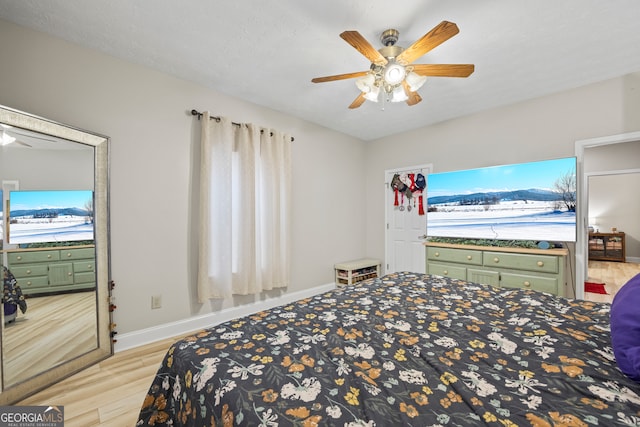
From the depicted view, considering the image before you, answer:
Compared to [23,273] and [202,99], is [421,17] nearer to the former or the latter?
Answer: [202,99]

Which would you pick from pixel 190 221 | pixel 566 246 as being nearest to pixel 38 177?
pixel 190 221

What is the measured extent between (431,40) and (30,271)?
303cm

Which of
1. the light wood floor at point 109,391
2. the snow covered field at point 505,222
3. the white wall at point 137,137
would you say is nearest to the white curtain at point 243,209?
the white wall at point 137,137

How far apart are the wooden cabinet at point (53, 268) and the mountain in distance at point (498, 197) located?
12.6 feet

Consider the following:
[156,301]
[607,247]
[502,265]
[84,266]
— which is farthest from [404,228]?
[607,247]

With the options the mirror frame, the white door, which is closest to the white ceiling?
the mirror frame

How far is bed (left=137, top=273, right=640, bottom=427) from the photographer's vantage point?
2.49ft

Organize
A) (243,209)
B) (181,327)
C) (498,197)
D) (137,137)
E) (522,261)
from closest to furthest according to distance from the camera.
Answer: (137,137), (181,327), (522,261), (243,209), (498,197)

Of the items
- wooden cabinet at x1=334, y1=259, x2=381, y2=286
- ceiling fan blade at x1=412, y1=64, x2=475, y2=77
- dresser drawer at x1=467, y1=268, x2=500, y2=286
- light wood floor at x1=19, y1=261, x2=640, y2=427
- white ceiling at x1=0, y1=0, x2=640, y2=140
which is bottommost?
light wood floor at x1=19, y1=261, x2=640, y2=427

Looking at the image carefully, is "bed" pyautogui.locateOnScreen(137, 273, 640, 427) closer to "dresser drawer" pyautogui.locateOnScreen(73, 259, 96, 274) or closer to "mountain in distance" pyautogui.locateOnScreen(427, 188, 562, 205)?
"dresser drawer" pyautogui.locateOnScreen(73, 259, 96, 274)

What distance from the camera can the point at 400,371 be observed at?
96 cm

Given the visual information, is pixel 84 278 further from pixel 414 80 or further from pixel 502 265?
pixel 502 265

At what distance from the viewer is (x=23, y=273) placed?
1.76 meters

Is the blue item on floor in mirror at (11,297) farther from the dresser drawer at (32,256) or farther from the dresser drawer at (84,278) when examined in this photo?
the dresser drawer at (84,278)
